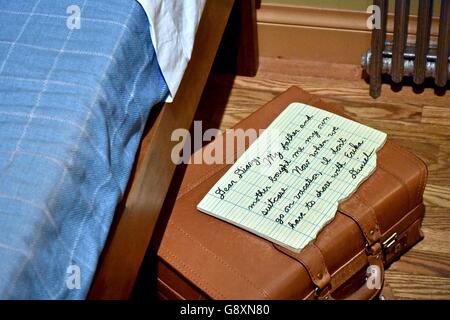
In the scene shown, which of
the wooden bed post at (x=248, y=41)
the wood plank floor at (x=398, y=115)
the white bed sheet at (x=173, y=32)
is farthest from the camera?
the wooden bed post at (x=248, y=41)

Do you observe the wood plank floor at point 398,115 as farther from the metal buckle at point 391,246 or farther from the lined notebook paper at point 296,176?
the lined notebook paper at point 296,176

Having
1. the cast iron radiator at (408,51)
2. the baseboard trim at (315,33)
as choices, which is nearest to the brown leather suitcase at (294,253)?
the cast iron radiator at (408,51)

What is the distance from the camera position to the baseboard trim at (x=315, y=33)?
6.40ft

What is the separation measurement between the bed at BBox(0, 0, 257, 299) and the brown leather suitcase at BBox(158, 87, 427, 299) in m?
0.07

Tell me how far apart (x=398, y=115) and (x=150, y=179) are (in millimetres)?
763

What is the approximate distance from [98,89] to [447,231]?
0.83 meters

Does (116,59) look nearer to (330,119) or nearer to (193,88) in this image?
(193,88)

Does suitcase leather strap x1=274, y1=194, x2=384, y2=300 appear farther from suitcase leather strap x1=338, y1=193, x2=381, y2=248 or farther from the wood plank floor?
the wood plank floor

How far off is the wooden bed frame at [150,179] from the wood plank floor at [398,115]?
0.99 feet

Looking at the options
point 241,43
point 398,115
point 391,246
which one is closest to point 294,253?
point 391,246

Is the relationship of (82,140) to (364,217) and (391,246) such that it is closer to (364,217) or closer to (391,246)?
(364,217)

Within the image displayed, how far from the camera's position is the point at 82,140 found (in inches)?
49.3

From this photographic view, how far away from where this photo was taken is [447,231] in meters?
1.69

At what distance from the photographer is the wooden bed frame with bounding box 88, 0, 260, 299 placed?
1.31 metres
